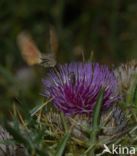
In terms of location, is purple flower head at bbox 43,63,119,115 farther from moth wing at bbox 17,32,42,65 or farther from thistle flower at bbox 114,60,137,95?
moth wing at bbox 17,32,42,65

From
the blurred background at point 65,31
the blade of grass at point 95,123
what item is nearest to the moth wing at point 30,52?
the blade of grass at point 95,123

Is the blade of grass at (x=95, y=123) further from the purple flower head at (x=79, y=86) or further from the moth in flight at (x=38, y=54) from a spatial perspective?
the moth in flight at (x=38, y=54)

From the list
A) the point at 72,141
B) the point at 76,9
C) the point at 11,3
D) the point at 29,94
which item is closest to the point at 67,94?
the point at 72,141

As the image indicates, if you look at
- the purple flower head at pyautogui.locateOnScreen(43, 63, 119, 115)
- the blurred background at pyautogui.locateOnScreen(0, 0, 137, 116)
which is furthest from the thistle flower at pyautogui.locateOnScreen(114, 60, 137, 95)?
the blurred background at pyautogui.locateOnScreen(0, 0, 137, 116)

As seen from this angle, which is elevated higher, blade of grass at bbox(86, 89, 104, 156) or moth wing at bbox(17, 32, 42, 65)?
moth wing at bbox(17, 32, 42, 65)

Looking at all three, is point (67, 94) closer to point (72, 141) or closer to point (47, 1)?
point (72, 141)

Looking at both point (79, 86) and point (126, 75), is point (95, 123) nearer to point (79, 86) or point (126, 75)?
point (79, 86)
